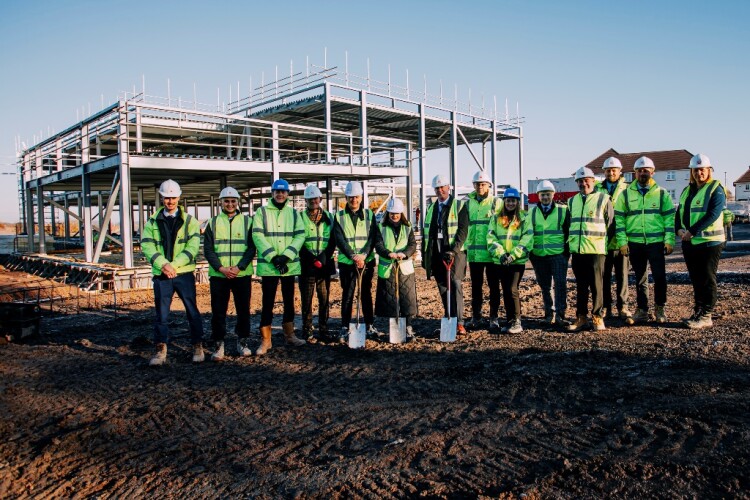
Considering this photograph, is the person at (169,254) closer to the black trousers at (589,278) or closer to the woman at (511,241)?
the woman at (511,241)

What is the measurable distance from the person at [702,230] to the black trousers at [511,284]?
200 centimetres

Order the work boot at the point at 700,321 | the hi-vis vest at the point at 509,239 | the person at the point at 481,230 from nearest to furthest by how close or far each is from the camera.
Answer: the work boot at the point at 700,321, the hi-vis vest at the point at 509,239, the person at the point at 481,230

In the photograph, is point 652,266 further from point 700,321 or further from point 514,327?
point 514,327

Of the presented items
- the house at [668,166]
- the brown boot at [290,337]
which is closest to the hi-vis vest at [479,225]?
the brown boot at [290,337]

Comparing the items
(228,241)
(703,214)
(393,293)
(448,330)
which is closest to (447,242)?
(393,293)

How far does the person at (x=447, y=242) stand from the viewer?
24.6ft

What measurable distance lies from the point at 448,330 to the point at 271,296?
2.18 metres

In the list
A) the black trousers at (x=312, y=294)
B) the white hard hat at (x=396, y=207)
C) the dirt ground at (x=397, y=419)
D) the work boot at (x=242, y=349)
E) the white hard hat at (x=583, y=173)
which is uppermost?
the white hard hat at (x=583, y=173)

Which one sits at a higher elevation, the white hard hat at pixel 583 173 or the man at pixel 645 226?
the white hard hat at pixel 583 173

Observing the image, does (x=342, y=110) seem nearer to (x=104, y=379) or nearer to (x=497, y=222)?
(x=497, y=222)

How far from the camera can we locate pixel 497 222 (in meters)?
7.57

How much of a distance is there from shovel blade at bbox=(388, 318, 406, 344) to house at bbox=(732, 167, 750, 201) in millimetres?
79040

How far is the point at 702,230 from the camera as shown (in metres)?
7.10

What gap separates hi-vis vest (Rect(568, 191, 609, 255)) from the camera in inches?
288
